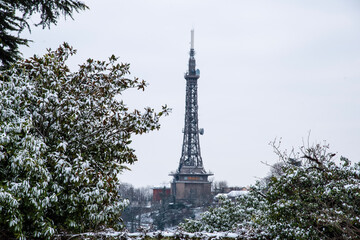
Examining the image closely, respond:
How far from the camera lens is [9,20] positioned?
10734 mm

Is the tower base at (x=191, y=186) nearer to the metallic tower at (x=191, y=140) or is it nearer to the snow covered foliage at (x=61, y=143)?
the metallic tower at (x=191, y=140)

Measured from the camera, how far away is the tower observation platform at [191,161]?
8494cm

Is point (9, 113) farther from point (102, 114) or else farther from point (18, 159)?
point (102, 114)

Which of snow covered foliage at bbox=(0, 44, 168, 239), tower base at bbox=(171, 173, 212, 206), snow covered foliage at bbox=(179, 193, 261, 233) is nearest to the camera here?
snow covered foliage at bbox=(0, 44, 168, 239)

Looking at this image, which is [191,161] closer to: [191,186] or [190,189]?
[191,186]

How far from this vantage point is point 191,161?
86.6 m

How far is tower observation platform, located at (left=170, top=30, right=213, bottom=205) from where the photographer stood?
8494 cm

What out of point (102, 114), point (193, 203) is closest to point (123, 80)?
point (102, 114)

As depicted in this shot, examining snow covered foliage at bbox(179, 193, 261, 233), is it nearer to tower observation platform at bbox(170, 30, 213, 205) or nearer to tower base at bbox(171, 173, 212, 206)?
tower observation platform at bbox(170, 30, 213, 205)

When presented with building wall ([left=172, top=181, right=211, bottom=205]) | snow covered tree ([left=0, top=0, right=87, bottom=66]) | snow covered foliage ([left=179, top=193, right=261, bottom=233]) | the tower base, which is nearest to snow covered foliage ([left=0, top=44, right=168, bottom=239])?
snow covered tree ([left=0, top=0, right=87, bottom=66])

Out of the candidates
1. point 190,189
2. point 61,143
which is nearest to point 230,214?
point 61,143

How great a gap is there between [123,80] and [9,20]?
11.4ft

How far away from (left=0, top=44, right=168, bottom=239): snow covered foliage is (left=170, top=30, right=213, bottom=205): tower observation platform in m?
72.5

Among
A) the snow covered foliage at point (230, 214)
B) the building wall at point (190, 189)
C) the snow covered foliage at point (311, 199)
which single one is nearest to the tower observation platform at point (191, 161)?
the building wall at point (190, 189)
